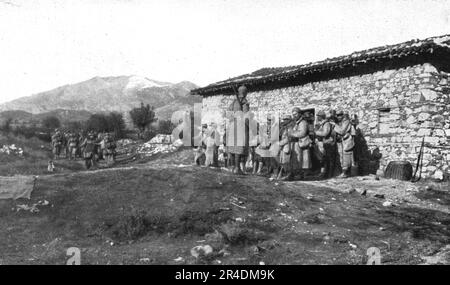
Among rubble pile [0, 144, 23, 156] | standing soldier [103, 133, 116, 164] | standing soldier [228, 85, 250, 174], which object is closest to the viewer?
standing soldier [228, 85, 250, 174]

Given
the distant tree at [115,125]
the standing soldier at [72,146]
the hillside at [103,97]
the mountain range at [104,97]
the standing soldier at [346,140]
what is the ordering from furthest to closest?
the hillside at [103,97]
the mountain range at [104,97]
the distant tree at [115,125]
the standing soldier at [72,146]
the standing soldier at [346,140]

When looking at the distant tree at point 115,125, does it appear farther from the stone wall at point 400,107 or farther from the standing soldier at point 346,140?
the standing soldier at point 346,140

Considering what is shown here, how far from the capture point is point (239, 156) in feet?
36.7

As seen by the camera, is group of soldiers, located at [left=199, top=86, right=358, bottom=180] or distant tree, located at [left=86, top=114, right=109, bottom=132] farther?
distant tree, located at [left=86, top=114, right=109, bottom=132]

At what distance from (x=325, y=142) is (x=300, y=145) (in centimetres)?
154

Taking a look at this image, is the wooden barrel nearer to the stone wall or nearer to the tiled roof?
the stone wall

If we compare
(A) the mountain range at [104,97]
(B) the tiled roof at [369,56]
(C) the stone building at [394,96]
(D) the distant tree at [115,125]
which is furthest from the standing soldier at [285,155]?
(A) the mountain range at [104,97]

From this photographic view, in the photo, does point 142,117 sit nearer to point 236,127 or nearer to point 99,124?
point 99,124

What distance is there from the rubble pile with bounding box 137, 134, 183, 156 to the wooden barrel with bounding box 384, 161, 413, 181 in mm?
15063

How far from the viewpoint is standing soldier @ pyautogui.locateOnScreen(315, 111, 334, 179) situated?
12078 millimetres

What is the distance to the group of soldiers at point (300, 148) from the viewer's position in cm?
1106

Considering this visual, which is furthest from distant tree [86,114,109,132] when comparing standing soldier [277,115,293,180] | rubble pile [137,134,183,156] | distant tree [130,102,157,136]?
standing soldier [277,115,293,180]

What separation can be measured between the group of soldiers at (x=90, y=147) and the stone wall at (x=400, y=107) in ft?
29.2

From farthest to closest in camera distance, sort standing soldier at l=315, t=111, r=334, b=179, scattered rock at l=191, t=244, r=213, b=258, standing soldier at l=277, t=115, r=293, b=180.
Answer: standing soldier at l=315, t=111, r=334, b=179, standing soldier at l=277, t=115, r=293, b=180, scattered rock at l=191, t=244, r=213, b=258
